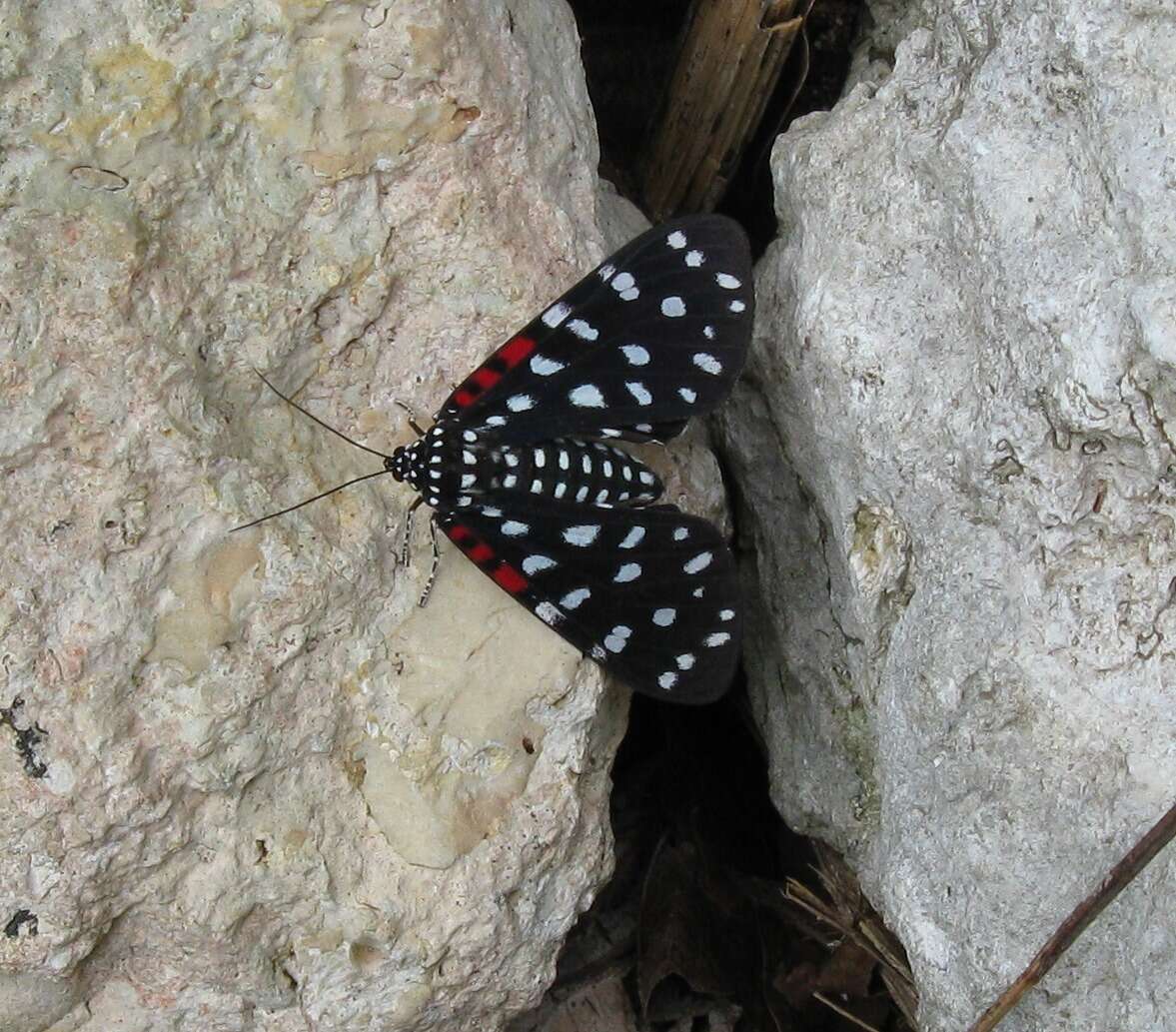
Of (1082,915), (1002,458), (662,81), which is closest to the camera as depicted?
(1082,915)

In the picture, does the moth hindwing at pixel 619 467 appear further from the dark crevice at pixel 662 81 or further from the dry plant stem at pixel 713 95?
the dark crevice at pixel 662 81

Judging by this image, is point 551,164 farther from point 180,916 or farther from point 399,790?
point 180,916

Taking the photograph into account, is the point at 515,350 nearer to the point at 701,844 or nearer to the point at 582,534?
the point at 582,534

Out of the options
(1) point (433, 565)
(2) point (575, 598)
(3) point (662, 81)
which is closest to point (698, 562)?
(2) point (575, 598)

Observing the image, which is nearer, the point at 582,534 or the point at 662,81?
the point at 582,534

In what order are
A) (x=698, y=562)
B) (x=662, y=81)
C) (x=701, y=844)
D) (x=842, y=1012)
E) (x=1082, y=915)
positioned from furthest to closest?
1. (x=662, y=81)
2. (x=701, y=844)
3. (x=842, y=1012)
4. (x=698, y=562)
5. (x=1082, y=915)

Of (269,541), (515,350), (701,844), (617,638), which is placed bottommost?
(701,844)

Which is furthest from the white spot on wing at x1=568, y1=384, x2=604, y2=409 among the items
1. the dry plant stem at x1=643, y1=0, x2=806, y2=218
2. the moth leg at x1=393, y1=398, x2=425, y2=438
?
the dry plant stem at x1=643, y1=0, x2=806, y2=218

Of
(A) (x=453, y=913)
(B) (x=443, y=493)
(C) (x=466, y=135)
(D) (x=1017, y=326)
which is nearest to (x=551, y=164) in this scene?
(C) (x=466, y=135)

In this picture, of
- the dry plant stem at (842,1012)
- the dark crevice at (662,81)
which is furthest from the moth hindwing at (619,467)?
the dry plant stem at (842,1012)
